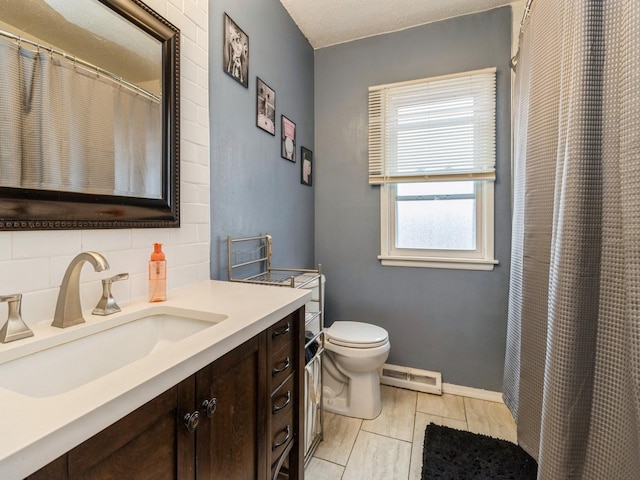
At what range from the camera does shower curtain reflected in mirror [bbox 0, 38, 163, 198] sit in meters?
0.70

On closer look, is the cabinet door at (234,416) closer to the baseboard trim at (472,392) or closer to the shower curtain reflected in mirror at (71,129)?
the shower curtain reflected in mirror at (71,129)

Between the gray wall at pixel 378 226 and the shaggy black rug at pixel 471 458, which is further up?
the gray wall at pixel 378 226

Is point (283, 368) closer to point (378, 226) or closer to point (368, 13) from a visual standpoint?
point (378, 226)

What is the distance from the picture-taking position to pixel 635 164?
73 cm

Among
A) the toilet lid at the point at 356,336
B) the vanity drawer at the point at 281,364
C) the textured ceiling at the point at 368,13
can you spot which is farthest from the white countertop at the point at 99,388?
the textured ceiling at the point at 368,13

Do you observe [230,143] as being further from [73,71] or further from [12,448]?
[12,448]

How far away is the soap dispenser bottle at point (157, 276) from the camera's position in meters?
0.99

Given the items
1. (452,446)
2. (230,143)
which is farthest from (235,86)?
(452,446)

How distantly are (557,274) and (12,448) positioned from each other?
1293 millimetres

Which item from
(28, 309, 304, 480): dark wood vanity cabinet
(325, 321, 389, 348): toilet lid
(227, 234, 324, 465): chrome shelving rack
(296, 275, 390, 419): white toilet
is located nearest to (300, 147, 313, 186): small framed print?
(227, 234, 324, 465): chrome shelving rack

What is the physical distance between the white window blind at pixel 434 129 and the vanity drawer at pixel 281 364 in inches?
61.1

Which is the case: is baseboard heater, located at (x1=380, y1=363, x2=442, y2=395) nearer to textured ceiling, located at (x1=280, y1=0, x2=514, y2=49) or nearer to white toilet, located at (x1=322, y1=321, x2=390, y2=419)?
white toilet, located at (x1=322, y1=321, x2=390, y2=419)

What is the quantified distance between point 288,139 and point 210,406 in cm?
169

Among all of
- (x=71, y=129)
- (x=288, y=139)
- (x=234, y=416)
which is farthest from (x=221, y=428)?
(x=288, y=139)
